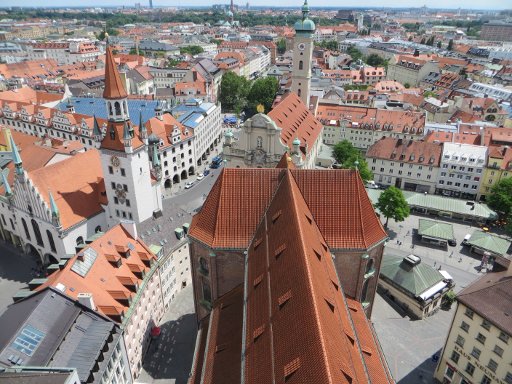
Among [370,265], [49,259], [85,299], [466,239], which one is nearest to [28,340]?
[85,299]

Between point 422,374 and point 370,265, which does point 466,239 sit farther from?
point 370,265

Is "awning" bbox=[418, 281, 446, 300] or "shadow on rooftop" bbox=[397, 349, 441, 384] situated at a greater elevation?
"awning" bbox=[418, 281, 446, 300]

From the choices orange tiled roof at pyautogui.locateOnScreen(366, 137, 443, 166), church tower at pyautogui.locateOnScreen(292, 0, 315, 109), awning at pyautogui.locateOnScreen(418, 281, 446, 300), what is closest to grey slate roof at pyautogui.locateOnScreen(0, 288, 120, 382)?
awning at pyautogui.locateOnScreen(418, 281, 446, 300)

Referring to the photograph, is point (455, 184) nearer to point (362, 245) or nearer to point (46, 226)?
point (362, 245)

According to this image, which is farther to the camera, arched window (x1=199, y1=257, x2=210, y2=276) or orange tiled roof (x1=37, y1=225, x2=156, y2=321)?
arched window (x1=199, y1=257, x2=210, y2=276)

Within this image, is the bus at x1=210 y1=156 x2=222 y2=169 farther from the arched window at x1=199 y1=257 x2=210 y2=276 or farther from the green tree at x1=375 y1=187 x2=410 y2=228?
the arched window at x1=199 y1=257 x2=210 y2=276
